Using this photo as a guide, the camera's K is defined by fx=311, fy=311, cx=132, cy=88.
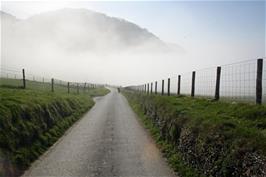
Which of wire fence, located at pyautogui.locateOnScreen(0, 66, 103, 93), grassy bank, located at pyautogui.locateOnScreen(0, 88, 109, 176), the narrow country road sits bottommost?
the narrow country road

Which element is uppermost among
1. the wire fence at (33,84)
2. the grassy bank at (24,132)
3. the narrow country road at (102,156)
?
the wire fence at (33,84)

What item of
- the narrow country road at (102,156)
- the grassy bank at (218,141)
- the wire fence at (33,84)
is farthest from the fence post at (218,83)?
the wire fence at (33,84)

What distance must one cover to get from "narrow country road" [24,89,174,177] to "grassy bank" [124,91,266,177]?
0.82m

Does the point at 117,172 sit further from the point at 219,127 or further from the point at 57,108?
the point at 57,108

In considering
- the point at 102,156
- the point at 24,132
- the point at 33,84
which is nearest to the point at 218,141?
the point at 102,156

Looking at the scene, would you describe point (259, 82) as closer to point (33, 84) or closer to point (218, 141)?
point (218, 141)

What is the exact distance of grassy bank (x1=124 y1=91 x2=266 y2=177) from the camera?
6910 millimetres

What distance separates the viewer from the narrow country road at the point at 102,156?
10.0 meters

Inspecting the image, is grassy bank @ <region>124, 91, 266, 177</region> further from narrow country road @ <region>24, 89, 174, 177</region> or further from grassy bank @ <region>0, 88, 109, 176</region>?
grassy bank @ <region>0, 88, 109, 176</region>

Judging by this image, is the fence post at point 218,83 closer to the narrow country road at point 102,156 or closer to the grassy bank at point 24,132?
the narrow country road at point 102,156

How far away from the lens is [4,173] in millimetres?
9062

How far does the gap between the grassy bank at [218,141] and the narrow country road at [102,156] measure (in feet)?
2.69

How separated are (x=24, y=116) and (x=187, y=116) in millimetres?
6901

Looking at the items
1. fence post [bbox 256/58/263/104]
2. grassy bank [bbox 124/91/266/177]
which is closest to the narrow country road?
grassy bank [bbox 124/91/266/177]
